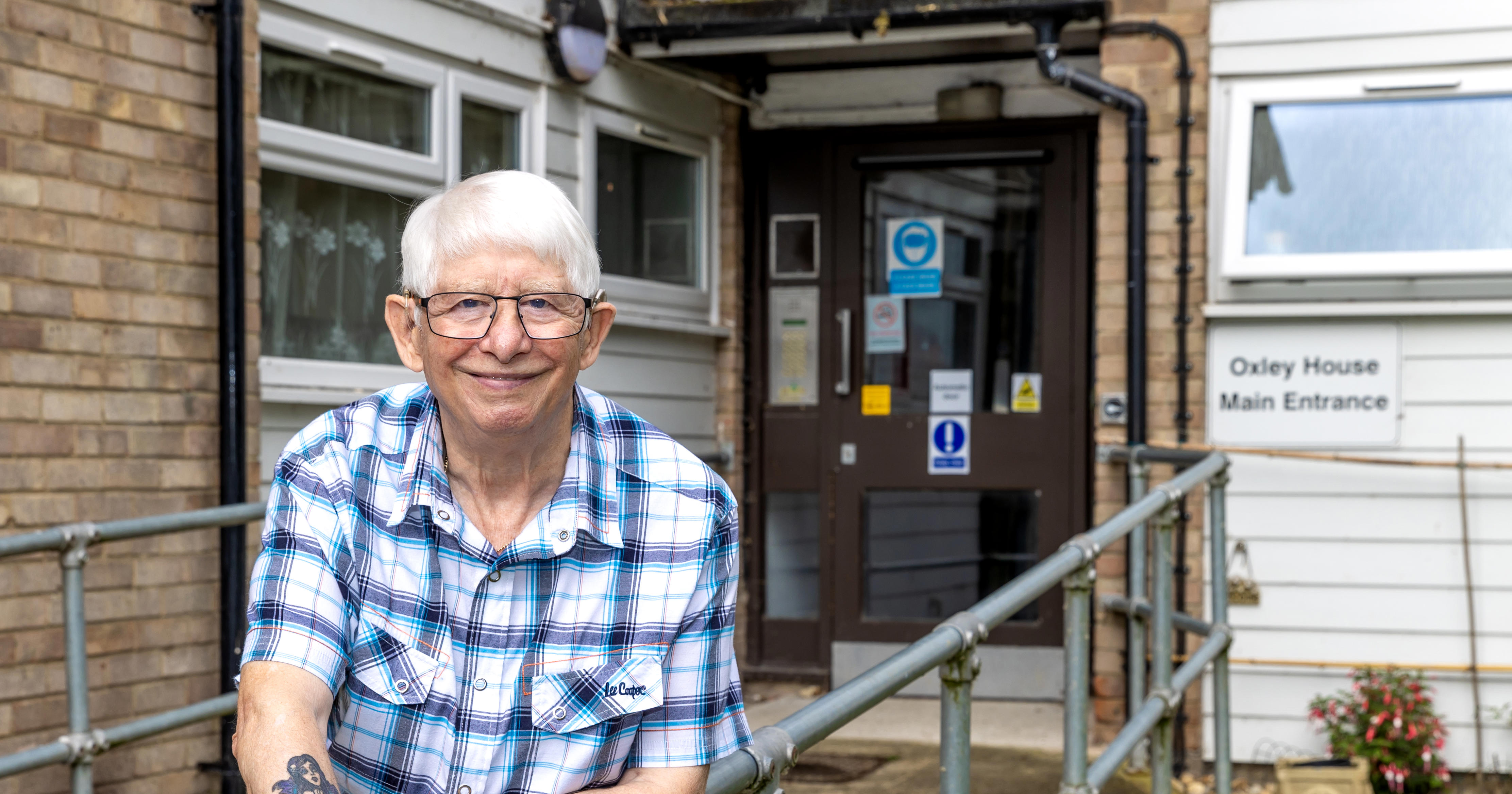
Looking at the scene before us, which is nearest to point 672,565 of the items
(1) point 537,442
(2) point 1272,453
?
(1) point 537,442

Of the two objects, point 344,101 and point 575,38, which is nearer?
point 344,101

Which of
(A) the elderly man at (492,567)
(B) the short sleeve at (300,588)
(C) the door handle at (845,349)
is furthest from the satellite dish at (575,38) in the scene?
(B) the short sleeve at (300,588)

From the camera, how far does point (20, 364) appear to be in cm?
327

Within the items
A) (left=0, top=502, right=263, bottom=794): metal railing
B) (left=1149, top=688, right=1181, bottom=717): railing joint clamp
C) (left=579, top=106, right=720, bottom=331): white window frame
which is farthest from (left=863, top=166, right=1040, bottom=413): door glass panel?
(left=0, top=502, right=263, bottom=794): metal railing

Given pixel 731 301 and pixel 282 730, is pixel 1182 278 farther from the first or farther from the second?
pixel 282 730

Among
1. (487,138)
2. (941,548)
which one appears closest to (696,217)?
(487,138)

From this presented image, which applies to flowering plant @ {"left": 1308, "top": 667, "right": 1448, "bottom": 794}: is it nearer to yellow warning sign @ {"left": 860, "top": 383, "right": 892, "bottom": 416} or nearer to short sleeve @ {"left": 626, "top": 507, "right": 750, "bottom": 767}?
yellow warning sign @ {"left": 860, "top": 383, "right": 892, "bottom": 416}

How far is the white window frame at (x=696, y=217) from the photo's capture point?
5.17 metres

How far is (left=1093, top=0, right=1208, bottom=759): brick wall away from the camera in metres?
4.80

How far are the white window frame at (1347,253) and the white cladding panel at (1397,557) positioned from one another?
0.67 ft

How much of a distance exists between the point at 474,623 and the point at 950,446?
4426mm

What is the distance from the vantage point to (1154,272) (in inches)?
190

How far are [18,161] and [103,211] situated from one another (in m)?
0.25

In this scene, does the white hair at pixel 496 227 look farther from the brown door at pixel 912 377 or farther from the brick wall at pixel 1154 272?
the brown door at pixel 912 377
